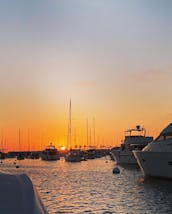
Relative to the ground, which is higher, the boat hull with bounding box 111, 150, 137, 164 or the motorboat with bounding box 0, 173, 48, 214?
the motorboat with bounding box 0, 173, 48, 214

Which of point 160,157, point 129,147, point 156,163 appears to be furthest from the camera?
point 129,147

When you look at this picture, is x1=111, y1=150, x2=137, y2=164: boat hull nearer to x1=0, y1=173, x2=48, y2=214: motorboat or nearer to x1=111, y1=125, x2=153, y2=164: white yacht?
x1=111, y1=125, x2=153, y2=164: white yacht

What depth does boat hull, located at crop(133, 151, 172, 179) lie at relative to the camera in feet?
112

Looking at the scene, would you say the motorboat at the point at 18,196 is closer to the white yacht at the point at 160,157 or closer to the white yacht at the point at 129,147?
the white yacht at the point at 160,157

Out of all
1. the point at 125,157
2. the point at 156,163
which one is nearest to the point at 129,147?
the point at 125,157

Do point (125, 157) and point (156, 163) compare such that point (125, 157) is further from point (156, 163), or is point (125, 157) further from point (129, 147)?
point (156, 163)

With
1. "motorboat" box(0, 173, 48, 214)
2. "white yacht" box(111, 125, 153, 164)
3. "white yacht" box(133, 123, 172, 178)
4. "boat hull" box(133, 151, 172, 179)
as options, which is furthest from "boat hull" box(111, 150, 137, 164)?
"motorboat" box(0, 173, 48, 214)

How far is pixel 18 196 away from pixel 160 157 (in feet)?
98.8

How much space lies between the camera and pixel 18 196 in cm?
575

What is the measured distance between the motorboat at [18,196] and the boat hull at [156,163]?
93.3ft

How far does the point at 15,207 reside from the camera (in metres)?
Result: 5.47

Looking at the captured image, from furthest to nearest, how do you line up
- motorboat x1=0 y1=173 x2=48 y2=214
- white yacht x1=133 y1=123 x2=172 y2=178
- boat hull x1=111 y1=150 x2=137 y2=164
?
boat hull x1=111 y1=150 x2=137 y2=164, white yacht x1=133 y1=123 x2=172 y2=178, motorboat x1=0 y1=173 x2=48 y2=214

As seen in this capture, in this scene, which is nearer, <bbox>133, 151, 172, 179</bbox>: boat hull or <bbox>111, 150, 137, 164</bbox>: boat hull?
<bbox>133, 151, 172, 179</bbox>: boat hull

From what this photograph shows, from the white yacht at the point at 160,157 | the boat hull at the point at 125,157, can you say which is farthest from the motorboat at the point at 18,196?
the boat hull at the point at 125,157
